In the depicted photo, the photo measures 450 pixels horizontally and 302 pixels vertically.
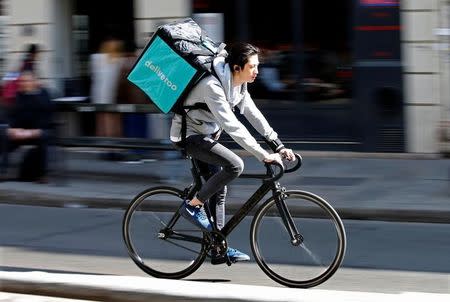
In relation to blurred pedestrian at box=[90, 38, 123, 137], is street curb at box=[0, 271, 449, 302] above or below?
below

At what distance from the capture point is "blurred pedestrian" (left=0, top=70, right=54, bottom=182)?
10.2 metres

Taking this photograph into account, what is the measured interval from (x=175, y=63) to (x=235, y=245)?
85.6 inches

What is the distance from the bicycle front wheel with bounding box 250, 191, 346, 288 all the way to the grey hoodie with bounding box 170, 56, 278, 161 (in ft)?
1.34

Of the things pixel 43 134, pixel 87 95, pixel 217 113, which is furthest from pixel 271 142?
pixel 87 95

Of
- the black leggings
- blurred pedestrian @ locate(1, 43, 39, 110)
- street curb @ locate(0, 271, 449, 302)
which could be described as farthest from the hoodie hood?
blurred pedestrian @ locate(1, 43, 39, 110)

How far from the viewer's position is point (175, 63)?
5641 mm

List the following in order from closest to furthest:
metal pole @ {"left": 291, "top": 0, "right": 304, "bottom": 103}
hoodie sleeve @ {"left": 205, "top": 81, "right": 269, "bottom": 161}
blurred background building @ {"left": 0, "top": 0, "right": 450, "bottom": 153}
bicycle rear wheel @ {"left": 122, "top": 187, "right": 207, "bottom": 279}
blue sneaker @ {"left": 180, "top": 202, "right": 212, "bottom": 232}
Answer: hoodie sleeve @ {"left": 205, "top": 81, "right": 269, "bottom": 161} < blue sneaker @ {"left": 180, "top": 202, "right": 212, "bottom": 232} < bicycle rear wheel @ {"left": 122, "top": 187, "right": 207, "bottom": 279} < blurred background building @ {"left": 0, "top": 0, "right": 450, "bottom": 153} < metal pole @ {"left": 291, "top": 0, "right": 304, "bottom": 103}

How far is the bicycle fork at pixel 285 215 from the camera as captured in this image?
18.3ft

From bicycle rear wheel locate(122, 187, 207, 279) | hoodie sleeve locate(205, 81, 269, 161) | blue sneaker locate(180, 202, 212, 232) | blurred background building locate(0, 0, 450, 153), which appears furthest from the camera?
blurred background building locate(0, 0, 450, 153)

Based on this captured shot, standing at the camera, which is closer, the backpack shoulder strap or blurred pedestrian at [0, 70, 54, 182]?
the backpack shoulder strap

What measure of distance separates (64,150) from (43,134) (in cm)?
75

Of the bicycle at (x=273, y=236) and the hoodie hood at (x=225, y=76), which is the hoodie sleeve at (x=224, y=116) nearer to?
the hoodie hood at (x=225, y=76)

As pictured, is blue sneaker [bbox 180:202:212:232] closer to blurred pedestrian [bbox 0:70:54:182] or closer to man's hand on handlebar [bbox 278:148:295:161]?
man's hand on handlebar [bbox 278:148:295:161]

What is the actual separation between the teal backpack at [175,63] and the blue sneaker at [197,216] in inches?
26.2
